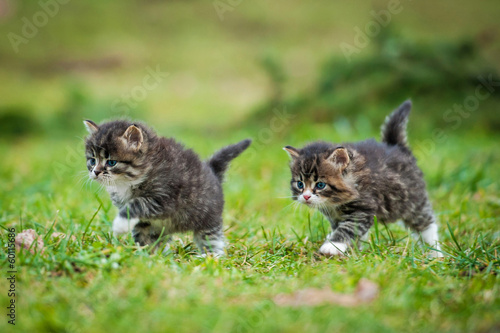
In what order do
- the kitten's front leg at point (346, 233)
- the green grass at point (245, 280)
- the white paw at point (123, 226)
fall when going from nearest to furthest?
the green grass at point (245, 280) < the white paw at point (123, 226) < the kitten's front leg at point (346, 233)

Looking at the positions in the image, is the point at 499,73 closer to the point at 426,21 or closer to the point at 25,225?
the point at 426,21

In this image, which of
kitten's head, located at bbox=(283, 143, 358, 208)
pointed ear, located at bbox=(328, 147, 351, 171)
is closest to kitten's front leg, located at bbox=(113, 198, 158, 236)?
kitten's head, located at bbox=(283, 143, 358, 208)

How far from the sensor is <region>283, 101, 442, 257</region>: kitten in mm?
4156

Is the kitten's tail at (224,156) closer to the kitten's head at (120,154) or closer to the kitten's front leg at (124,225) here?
the kitten's head at (120,154)

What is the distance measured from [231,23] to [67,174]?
632 centimetres

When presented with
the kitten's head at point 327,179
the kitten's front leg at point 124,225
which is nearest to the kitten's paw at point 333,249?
the kitten's head at point 327,179

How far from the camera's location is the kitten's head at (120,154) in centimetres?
390

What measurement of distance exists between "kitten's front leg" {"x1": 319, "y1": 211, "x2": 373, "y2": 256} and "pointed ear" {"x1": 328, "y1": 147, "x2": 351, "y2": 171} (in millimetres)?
412

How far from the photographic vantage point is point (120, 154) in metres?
3.89

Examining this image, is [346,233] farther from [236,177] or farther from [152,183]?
[236,177]

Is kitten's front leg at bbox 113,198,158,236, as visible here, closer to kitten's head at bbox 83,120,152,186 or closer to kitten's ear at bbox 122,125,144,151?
kitten's head at bbox 83,120,152,186

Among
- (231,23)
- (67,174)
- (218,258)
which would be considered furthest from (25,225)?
(231,23)

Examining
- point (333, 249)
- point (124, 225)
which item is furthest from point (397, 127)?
point (124, 225)

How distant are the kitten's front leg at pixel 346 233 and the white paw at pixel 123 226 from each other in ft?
4.64
